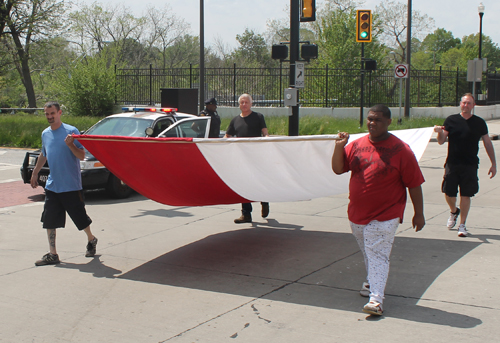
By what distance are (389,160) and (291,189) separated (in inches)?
88.3

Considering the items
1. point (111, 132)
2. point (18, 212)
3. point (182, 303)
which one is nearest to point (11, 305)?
point (182, 303)

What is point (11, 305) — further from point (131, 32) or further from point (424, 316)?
point (131, 32)

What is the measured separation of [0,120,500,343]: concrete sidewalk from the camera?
14.8 feet

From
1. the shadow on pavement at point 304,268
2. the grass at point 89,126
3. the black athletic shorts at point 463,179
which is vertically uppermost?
the grass at point 89,126

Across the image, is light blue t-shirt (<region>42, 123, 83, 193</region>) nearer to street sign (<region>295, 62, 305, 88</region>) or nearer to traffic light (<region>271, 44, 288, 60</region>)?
traffic light (<region>271, 44, 288, 60</region>)

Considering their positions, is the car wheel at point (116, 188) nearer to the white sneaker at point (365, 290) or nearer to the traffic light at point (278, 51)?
the traffic light at point (278, 51)

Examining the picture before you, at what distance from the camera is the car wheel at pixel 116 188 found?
10.7 meters

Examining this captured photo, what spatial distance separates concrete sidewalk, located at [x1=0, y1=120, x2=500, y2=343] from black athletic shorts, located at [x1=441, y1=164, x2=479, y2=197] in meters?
0.59

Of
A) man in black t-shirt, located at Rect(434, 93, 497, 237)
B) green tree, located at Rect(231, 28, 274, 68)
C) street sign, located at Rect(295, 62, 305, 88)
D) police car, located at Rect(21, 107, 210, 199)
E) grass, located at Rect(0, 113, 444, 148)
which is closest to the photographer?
man in black t-shirt, located at Rect(434, 93, 497, 237)

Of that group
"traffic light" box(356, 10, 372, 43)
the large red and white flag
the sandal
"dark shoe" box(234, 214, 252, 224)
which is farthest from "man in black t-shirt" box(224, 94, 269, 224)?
"traffic light" box(356, 10, 372, 43)

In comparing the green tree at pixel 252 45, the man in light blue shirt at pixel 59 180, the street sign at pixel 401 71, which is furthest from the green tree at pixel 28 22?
the green tree at pixel 252 45

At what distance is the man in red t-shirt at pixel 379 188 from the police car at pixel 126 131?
6.13 meters

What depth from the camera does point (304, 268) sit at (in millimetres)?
6180

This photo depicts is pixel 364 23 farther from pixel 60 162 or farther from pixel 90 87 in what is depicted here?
pixel 90 87
